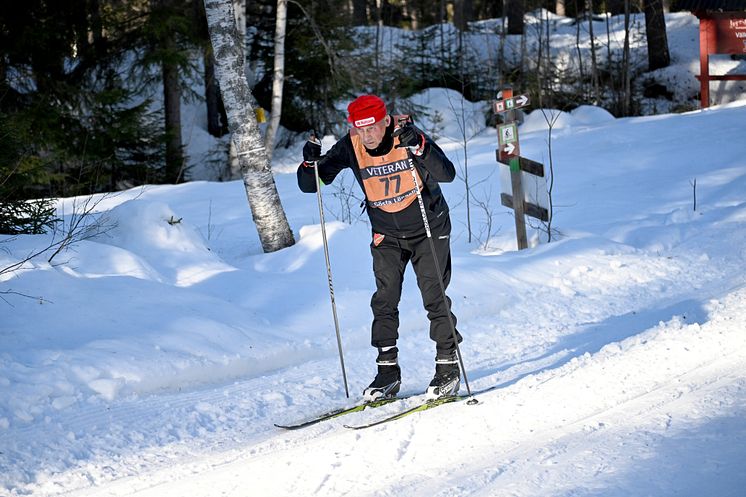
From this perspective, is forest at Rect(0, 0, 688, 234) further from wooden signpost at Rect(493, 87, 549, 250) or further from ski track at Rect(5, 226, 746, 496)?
wooden signpost at Rect(493, 87, 549, 250)

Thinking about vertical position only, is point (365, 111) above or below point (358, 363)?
above

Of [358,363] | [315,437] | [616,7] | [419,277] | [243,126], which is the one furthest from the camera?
[616,7]

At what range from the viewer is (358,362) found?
6.57 metres

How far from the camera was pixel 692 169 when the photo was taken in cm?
1348

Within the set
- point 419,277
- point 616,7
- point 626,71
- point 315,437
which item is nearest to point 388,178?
point 419,277

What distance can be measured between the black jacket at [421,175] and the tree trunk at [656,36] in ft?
64.6

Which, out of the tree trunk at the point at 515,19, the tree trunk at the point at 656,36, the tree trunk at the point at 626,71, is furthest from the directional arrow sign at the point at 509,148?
the tree trunk at the point at 515,19

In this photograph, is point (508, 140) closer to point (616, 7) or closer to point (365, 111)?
point (365, 111)

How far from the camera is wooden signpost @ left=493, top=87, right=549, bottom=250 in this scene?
9.44 m

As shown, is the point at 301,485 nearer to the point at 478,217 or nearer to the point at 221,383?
the point at 221,383

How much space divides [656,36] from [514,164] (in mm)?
15968

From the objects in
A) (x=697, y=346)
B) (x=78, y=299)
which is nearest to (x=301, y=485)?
(x=697, y=346)

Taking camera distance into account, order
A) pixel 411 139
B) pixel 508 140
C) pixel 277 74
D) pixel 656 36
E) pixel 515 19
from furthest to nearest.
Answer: pixel 515 19 < pixel 656 36 < pixel 277 74 < pixel 508 140 < pixel 411 139

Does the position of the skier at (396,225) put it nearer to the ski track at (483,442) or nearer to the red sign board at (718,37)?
the ski track at (483,442)
